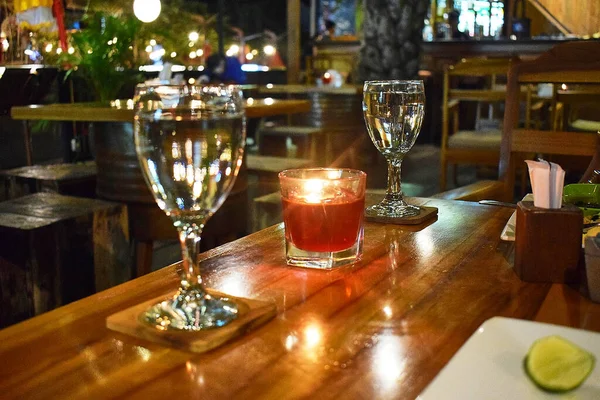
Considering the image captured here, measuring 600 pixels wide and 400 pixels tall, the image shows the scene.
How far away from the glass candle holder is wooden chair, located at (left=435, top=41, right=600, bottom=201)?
995 millimetres

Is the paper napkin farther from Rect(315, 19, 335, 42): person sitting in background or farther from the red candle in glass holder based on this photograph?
Rect(315, 19, 335, 42): person sitting in background

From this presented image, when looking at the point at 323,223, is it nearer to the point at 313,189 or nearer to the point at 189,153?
the point at 313,189

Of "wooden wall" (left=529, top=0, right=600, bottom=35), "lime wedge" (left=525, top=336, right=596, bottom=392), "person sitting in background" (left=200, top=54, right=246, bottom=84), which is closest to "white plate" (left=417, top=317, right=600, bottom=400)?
"lime wedge" (left=525, top=336, right=596, bottom=392)

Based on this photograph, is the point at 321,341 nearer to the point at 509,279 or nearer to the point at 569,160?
the point at 509,279

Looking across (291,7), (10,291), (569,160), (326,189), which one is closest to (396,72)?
(569,160)

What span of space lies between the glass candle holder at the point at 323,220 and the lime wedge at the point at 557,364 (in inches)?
13.3

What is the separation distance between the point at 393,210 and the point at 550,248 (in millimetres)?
381

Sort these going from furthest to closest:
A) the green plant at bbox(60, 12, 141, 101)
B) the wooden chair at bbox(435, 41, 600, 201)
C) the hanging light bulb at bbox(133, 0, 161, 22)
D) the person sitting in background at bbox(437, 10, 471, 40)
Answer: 1. the person sitting in background at bbox(437, 10, 471, 40)
2. the hanging light bulb at bbox(133, 0, 161, 22)
3. the green plant at bbox(60, 12, 141, 101)
4. the wooden chair at bbox(435, 41, 600, 201)

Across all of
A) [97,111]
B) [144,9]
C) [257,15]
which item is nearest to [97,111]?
[97,111]

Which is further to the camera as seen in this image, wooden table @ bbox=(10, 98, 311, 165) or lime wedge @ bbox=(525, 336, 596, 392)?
wooden table @ bbox=(10, 98, 311, 165)

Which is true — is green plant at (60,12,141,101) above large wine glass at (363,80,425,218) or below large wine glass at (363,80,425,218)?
above

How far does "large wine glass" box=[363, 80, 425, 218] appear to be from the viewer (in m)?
1.08

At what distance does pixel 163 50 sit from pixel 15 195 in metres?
8.53

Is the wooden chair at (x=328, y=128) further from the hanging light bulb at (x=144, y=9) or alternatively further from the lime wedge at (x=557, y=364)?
the lime wedge at (x=557, y=364)
